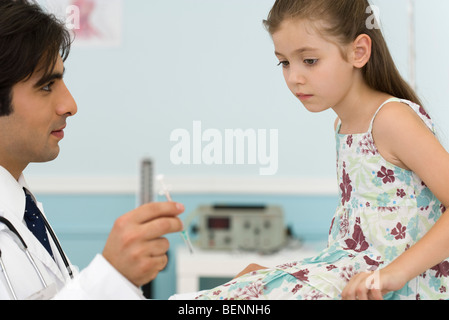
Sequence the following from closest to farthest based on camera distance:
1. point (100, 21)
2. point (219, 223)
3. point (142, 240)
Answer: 1. point (142, 240)
2. point (219, 223)
3. point (100, 21)

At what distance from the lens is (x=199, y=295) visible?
3.16ft

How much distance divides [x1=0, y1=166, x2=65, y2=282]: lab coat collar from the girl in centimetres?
27

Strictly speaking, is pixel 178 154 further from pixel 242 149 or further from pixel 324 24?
pixel 324 24

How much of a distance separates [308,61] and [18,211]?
0.55 meters

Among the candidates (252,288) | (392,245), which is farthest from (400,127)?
(252,288)

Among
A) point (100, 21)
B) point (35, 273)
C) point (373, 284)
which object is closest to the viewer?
point (373, 284)

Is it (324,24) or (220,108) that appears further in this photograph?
(220,108)

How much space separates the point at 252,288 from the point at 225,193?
5.98 feet

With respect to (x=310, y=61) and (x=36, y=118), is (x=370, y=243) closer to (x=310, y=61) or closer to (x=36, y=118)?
(x=310, y=61)

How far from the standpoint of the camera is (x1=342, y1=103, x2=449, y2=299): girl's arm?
823 millimetres

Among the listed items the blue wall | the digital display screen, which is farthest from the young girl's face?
the blue wall

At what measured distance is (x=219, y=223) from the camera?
2.52 m

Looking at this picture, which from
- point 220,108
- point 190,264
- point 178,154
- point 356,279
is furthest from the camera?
point 220,108

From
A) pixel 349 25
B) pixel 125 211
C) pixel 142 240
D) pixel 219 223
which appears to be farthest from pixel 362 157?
pixel 125 211
